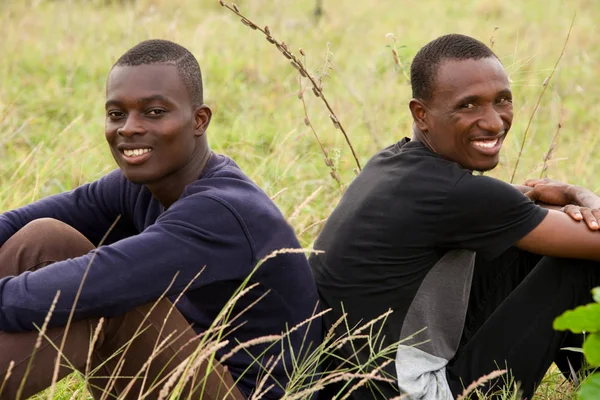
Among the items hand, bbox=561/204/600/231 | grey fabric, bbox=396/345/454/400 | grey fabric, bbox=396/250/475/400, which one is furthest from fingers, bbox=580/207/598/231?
grey fabric, bbox=396/345/454/400

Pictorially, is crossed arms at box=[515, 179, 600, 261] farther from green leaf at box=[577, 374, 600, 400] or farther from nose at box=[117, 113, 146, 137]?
nose at box=[117, 113, 146, 137]

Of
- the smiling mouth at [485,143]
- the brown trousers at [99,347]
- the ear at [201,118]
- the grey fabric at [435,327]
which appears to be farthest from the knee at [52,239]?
the smiling mouth at [485,143]

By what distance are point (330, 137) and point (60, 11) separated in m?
3.33

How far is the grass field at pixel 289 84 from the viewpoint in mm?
4891

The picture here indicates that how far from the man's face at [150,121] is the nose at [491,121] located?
0.90 m

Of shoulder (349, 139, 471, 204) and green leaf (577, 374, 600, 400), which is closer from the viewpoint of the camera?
green leaf (577, 374, 600, 400)

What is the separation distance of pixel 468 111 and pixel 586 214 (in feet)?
1.58

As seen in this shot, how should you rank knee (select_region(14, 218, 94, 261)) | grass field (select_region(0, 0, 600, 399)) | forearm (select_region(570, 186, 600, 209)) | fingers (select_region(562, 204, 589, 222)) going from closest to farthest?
1. knee (select_region(14, 218, 94, 261))
2. fingers (select_region(562, 204, 589, 222))
3. forearm (select_region(570, 186, 600, 209))
4. grass field (select_region(0, 0, 600, 399))

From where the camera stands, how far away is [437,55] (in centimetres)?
299

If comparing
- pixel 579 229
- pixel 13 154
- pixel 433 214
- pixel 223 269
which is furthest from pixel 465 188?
pixel 13 154

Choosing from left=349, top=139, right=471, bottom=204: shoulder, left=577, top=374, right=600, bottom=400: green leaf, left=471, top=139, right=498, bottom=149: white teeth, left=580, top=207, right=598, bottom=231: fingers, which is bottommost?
left=577, top=374, right=600, bottom=400: green leaf

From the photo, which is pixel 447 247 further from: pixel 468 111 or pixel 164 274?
pixel 164 274

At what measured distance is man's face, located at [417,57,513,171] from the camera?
116 inches

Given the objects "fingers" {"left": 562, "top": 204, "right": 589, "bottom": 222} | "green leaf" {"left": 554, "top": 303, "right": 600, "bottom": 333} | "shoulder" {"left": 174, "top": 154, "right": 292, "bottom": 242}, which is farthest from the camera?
"fingers" {"left": 562, "top": 204, "right": 589, "bottom": 222}
